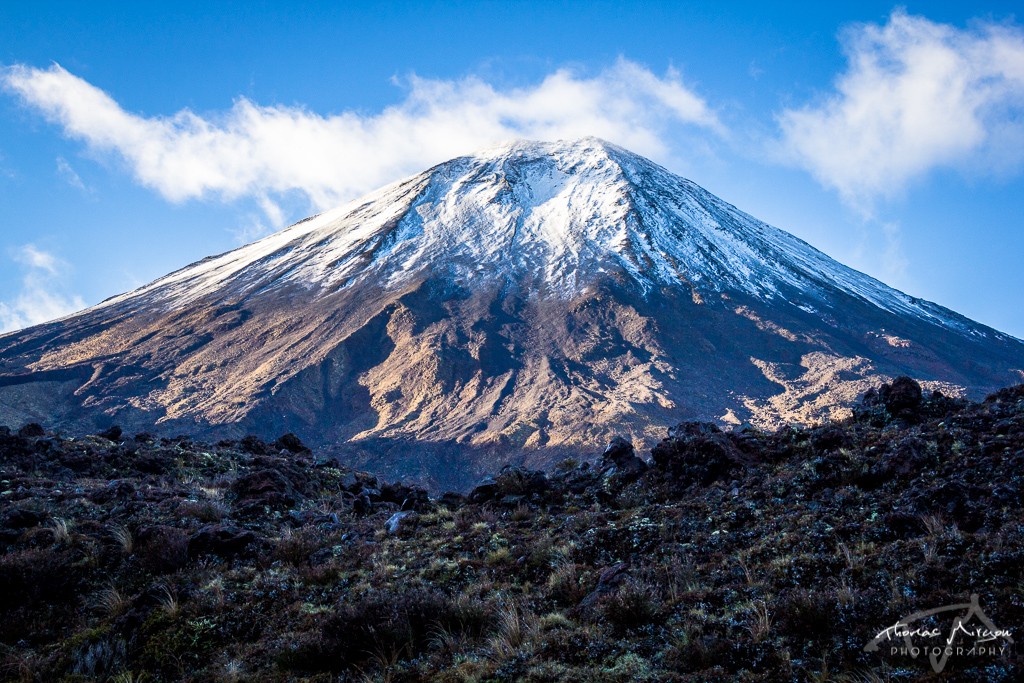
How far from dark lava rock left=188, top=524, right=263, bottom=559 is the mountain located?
80.8 feet

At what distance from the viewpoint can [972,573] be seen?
439 cm

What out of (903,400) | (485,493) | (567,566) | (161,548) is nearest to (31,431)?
(161,548)

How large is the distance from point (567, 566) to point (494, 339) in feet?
141

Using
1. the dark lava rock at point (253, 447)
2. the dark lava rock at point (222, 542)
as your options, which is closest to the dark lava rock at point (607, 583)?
the dark lava rock at point (222, 542)

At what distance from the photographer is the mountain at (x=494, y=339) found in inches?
1534

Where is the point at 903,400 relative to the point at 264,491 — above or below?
above

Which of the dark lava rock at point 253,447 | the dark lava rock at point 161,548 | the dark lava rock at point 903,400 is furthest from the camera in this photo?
the dark lava rock at point 253,447

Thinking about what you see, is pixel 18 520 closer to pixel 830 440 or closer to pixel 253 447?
pixel 253 447

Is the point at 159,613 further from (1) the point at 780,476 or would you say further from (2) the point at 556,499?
(1) the point at 780,476

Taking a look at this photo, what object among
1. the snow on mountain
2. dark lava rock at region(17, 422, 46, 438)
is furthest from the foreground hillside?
the snow on mountain

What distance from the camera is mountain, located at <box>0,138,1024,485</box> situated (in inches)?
1534

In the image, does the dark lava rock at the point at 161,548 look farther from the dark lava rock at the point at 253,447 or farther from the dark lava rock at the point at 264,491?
the dark lava rock at the point at 253,447

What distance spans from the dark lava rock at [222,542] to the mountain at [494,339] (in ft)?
80.8

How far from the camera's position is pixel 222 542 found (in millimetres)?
8117
